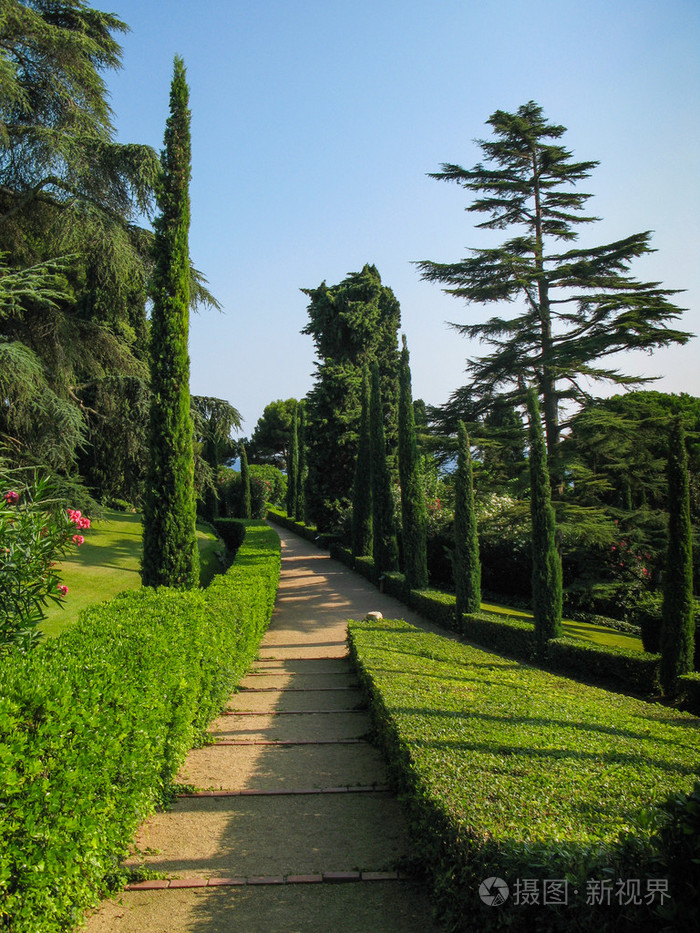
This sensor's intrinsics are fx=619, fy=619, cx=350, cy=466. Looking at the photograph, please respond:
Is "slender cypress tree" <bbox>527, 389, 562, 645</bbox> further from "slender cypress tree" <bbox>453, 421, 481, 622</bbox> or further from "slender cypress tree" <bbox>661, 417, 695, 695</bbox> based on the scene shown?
"slender cypress tree" <bbox>661, 417, 695, 695</bbox>

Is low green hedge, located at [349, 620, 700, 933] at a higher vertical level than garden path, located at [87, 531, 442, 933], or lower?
higher

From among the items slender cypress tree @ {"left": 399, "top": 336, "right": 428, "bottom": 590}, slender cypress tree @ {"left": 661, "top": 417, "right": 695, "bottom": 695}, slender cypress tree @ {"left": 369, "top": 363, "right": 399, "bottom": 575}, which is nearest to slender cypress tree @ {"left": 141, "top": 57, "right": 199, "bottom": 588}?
slender cypress tree @ {"left": 399, "top": 336, "right": 428, "bottom": 590}

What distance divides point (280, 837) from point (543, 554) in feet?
30.1

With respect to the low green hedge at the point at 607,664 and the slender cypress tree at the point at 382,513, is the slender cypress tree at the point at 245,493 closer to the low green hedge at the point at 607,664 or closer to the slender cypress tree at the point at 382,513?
the slender cypress tree at the point at 382,513

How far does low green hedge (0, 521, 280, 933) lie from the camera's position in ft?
8.96

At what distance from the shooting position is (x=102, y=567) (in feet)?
48.3

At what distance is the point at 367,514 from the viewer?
23688mm

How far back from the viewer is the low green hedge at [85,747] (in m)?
2.73

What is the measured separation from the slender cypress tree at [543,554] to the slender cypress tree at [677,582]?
227cm

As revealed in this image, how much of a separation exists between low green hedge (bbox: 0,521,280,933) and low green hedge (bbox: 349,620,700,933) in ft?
6.04

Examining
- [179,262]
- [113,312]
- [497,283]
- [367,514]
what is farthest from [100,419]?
[497,283]

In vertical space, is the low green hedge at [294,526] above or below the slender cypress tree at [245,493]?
below

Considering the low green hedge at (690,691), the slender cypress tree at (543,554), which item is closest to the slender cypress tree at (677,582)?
the low green hedge at (690,691)

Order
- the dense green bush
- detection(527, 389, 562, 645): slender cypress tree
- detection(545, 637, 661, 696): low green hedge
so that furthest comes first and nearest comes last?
the dense green bush < detection(527, 389, 562, 645): slender cypress tree < detection(545, 637, 661, 696): low green hedge
